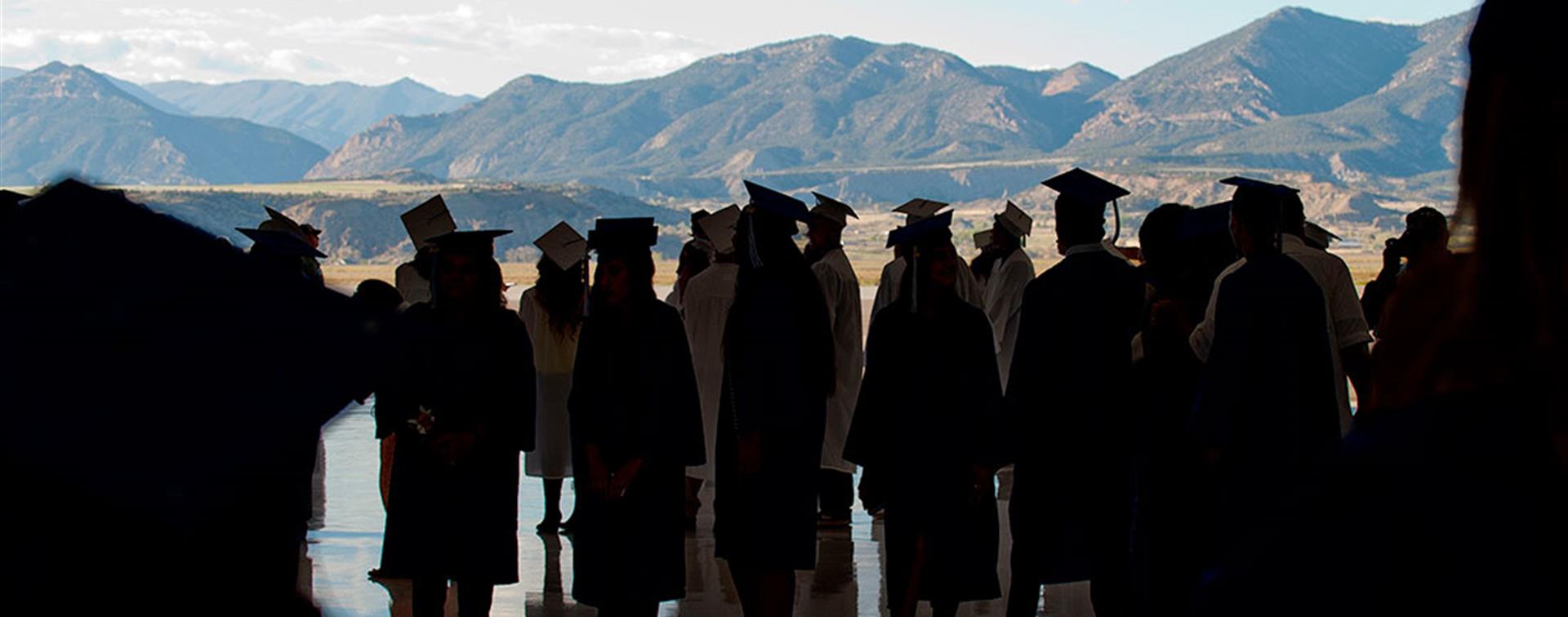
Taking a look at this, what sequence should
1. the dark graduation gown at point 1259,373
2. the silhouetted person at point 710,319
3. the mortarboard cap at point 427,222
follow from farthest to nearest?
the silhouetted person at point 710,319
the mortarboard cap at point 427,222
the dark graduation gown at point 1259,373

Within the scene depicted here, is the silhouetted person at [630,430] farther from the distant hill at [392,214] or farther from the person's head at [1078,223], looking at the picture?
the distant hill at [392,214]

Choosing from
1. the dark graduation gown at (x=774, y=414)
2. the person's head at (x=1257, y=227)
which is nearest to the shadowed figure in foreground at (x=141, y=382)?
the person's head at (x=1257, y=227)

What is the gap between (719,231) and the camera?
396 inches

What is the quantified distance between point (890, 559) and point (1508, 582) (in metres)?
6.10

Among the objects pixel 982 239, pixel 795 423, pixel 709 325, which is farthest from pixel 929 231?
pixel 982 239

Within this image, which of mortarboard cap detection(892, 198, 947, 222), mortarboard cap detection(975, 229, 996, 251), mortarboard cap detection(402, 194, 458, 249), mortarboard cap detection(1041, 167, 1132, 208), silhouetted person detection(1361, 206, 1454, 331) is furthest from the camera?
mortarboard cap detection(975, 229, 996, 251)

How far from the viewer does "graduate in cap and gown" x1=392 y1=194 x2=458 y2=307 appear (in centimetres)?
774

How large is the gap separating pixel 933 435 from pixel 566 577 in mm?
2525

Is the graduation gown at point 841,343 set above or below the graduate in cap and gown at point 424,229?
below

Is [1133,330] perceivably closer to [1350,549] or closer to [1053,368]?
[1053,368]

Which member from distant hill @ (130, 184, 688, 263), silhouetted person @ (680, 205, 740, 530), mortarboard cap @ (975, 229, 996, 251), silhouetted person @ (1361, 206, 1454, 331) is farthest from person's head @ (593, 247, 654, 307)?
distant hill @ (130, 184, 688, 263)

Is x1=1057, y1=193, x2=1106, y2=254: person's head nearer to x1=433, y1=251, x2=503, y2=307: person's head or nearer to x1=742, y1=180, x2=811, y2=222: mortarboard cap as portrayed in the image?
x1=742, y1=180, x2=811, y2=222: mortarboard cap

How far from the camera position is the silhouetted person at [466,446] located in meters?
6.59

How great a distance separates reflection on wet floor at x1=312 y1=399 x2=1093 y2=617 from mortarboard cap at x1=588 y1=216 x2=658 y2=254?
154 cm
